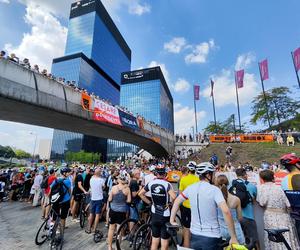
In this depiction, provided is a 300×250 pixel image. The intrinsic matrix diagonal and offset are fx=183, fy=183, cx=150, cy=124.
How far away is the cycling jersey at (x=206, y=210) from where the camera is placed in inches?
99.0

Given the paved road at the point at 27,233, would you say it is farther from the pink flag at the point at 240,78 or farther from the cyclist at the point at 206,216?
the pink flag at the point at 240,78

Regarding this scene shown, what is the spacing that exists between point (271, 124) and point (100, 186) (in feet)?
162

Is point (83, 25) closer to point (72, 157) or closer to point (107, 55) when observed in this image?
point (107, 55)

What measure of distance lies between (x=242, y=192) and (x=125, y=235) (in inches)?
147

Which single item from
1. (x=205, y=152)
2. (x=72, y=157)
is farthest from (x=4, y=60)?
(x=72, y=157)

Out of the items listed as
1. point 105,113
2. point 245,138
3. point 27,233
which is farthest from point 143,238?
point 245,138

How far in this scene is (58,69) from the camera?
99812 millimetres

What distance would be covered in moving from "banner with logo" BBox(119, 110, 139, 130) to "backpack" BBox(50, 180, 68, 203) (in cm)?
1546

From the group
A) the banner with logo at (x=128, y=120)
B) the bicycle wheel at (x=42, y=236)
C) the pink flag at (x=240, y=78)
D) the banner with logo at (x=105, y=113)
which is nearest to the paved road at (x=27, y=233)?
the bicycle wheel at (x=42, y=236)

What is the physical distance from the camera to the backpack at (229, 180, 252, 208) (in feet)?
14.1

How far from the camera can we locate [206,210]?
2533 millimetres

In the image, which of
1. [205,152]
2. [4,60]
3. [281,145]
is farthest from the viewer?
[205,152]

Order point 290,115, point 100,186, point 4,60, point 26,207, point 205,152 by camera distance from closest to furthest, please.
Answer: point 100,186 < point 26,207 < point 4,60 < point 205,152 < point 290,115

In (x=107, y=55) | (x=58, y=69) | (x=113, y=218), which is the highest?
(x=107, y=55)
